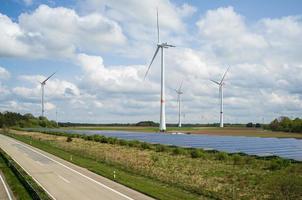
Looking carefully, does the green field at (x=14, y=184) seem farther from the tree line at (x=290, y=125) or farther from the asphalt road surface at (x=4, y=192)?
the tree line at (x=290, y=125)

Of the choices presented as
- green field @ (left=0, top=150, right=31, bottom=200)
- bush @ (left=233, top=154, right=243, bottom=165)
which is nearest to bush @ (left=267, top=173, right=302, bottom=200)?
bush @ (left=233, top=154, right=243, bottom=165)

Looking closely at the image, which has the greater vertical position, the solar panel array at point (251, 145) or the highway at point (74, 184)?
the solar panel array at point (251, 145)

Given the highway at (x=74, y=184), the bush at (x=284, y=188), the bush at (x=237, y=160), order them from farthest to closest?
the bush at (x=237, y=160), the bush at (x=284, y=188), the highway at (x=74, y=184)

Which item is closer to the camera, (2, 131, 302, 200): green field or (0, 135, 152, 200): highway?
(0, 135, 152, 200): highway

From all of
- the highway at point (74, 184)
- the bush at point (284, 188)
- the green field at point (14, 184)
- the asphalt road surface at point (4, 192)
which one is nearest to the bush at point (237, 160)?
the bush at point (284, 188)

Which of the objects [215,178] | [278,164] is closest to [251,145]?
[278,164]

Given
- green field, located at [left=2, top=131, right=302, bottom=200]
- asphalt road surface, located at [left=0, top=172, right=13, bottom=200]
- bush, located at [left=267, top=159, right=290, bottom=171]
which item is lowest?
asphalt road surface, located at [left=0, top=172, right=13, bottom=200]

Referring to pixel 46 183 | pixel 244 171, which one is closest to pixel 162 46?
pixel 244 171

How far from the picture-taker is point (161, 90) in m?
138

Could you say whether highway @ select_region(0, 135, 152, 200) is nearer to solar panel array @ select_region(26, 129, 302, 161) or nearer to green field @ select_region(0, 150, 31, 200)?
green field @ select_region(0, 150, 31, 200)

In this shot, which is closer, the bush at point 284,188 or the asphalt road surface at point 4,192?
the asphalt road surface at point 4,192

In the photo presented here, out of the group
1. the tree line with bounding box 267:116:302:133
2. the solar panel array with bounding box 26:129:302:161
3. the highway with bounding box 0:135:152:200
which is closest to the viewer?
the highway with bounding box 0:135:152:200

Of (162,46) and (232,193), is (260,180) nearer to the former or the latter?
(232,193)

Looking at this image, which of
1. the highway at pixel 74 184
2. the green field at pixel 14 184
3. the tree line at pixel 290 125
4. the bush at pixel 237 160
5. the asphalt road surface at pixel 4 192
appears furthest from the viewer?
the tree line at pixel 290 125
